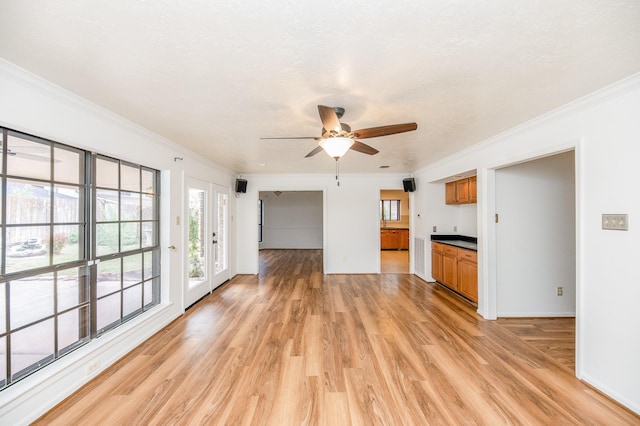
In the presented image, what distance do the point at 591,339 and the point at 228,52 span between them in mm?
3493

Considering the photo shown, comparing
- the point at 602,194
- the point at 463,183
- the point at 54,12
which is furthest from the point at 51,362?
the point at 463,183

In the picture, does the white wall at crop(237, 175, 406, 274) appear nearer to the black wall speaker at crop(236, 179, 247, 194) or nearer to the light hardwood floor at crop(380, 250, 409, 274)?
the black wall speaker at crop(236, 179, 247, 194)

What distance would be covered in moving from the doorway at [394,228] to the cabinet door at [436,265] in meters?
2.61

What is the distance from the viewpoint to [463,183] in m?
4.67

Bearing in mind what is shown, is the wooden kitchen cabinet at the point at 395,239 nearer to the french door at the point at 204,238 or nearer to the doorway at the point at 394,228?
the doorway at the point at 394,228

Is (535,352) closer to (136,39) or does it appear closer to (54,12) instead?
(136,39)

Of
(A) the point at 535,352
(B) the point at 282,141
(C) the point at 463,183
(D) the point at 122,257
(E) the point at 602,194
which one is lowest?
(A) the point at 535,352

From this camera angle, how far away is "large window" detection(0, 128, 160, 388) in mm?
1754

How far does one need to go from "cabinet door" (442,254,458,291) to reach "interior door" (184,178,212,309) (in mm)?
4309

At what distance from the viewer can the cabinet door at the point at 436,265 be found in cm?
489

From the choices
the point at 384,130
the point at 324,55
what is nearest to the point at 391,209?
the point at 384,130

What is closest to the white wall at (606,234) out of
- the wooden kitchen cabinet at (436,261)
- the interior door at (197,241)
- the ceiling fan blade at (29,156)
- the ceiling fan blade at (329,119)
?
the ceiling fan blade at (329,119)

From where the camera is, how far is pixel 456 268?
4.33 m

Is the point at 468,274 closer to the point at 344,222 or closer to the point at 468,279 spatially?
the point at 468,279
